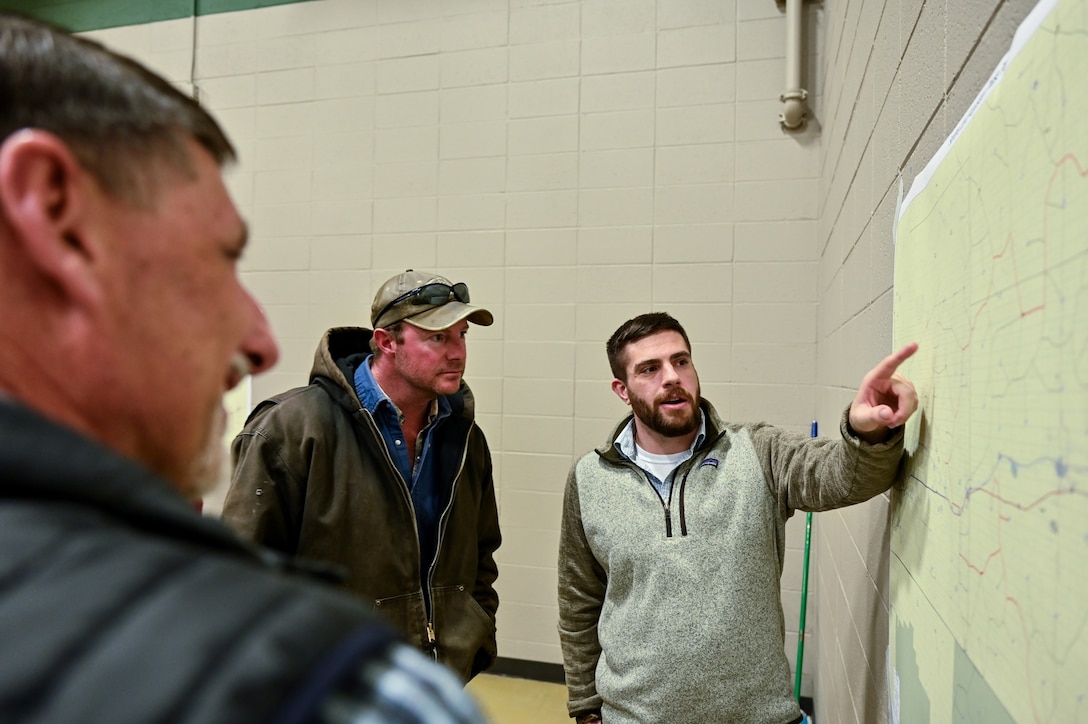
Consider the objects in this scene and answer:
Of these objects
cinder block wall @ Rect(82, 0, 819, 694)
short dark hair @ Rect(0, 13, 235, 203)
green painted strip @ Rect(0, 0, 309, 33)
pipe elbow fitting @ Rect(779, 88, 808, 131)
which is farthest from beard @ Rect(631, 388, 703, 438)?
green painted strip @ Rect(0, 0, 309, 33)

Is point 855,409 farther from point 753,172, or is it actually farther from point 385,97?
point 385,97

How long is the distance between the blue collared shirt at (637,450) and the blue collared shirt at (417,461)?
1.75ft

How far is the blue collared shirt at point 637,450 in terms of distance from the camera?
184 cm

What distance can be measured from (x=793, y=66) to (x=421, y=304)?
6.20ft

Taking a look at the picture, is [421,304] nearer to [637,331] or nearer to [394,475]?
[394,475]

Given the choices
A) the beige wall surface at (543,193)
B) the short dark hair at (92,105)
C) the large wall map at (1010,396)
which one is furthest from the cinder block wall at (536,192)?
the short dark hair at (92,105)

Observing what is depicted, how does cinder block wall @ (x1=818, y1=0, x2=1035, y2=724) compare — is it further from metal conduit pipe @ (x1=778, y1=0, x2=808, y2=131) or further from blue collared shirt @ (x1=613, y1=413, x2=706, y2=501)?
blue collared shirt @ (x1=613, y1=413, x2=706, y2=501)

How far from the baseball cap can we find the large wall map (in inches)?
57.2

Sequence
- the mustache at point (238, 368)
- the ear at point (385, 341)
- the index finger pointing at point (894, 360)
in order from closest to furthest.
Result: 1. the mustache at point (238, 368)
2. the index finger pointing at point (894, 360)
3. the ear at point (385, 341)

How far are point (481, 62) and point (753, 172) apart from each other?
1.40m

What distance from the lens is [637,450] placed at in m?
1.98

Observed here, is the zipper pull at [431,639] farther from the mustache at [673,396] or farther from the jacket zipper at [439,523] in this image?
the mustache at [673,396]

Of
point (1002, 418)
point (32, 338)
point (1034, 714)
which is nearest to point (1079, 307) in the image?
point (1002, 418)

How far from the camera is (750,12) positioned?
3166 millimetres
